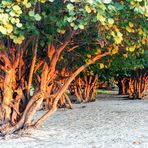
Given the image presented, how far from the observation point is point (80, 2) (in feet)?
17.9

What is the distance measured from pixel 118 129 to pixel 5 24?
4.83 m

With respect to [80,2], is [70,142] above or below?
below

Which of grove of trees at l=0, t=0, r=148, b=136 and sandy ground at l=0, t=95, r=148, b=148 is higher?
grove of trees at l=0, t=0, r=148, b=136

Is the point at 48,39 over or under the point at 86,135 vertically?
over

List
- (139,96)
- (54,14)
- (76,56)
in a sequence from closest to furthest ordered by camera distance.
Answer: (54,14), (76,56), (139,96)

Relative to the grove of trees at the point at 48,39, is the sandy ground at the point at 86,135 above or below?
below

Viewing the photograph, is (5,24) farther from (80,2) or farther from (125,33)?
(125,33)

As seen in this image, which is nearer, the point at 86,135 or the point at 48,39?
the point at 48,39

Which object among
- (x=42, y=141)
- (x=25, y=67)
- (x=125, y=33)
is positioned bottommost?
(x=42, y=141)

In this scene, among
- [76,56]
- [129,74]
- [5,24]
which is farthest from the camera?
[129,74]

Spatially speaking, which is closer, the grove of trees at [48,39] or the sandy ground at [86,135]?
the grove of trees at [48,39]

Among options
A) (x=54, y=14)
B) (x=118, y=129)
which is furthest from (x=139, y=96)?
(x=54, y=14)

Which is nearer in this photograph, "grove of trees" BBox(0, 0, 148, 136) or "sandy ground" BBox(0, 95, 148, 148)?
"grove of trees" BBox(0, 0, 148, 136)

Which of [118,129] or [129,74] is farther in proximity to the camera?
[129,74]
